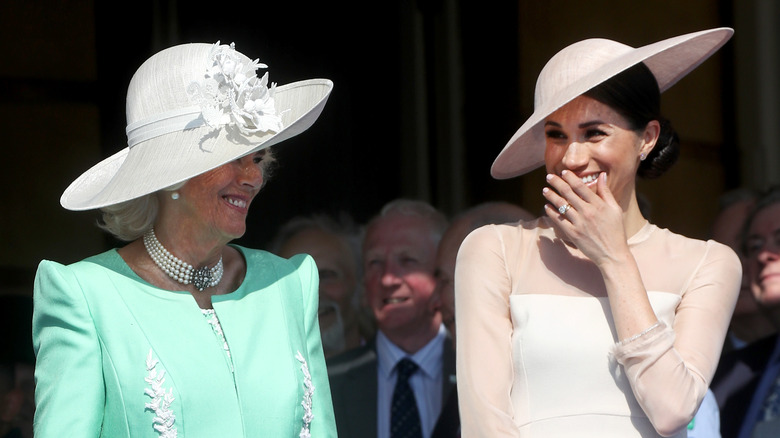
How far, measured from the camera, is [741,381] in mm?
4812

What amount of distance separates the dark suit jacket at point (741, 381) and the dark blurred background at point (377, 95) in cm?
123

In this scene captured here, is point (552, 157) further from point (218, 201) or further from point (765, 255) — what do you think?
point (765, 255)

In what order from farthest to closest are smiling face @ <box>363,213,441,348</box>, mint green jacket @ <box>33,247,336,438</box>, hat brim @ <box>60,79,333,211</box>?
smiling face @ <box>363,213,441,348</box>
hat brim @ <box>60,79,333,211</box>
mint green jacket @ <box>33,247,336,438</box>

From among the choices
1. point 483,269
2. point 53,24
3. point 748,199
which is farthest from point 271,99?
point 748,199

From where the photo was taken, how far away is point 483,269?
3025mm

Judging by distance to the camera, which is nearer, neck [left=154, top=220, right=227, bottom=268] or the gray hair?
neck [left=154, top=220, right=227, bottom=268]

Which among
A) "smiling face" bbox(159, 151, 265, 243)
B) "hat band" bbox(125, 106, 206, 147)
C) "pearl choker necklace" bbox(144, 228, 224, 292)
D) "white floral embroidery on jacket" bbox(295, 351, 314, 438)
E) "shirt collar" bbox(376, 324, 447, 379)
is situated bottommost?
"shirt collar" bbox(376, 324, 447, 379)

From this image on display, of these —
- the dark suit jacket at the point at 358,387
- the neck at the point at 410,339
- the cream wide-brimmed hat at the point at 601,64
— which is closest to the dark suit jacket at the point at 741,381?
the dark suit jacket at the point at 358,387

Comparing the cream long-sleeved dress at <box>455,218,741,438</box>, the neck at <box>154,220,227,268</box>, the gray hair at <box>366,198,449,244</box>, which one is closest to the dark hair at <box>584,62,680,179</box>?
the cream long-sleeved dress at <box>455,218,741,438</box>

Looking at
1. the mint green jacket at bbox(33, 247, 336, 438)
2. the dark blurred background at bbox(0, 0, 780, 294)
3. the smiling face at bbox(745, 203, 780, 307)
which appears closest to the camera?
the mint green jacket at bbox(33, 247, 336, 438)

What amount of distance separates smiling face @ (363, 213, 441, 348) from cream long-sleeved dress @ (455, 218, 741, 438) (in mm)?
1981

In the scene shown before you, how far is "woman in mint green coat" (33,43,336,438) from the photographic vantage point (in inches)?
103

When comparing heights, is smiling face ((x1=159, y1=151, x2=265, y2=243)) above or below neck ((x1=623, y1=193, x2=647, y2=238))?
above

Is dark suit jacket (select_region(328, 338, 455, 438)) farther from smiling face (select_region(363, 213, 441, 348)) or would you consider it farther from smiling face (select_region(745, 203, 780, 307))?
smiling face (select_region(745, 203, 780, 307))
